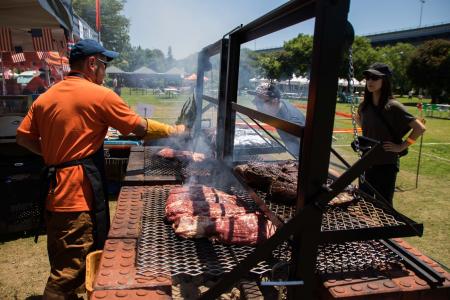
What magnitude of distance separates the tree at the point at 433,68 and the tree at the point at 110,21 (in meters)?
41.7

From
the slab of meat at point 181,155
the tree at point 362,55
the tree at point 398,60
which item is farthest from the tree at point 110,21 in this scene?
the slab of meat at point 181,155

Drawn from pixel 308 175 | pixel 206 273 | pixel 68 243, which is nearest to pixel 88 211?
pixel 68 243

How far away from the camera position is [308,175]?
167 centimetres

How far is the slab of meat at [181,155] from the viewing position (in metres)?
3.98

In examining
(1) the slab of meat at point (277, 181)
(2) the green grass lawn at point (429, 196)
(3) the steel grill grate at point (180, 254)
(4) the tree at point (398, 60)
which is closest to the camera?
(3) the steel grill grate at point (180, 254)

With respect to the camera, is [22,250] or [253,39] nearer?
[253,39]

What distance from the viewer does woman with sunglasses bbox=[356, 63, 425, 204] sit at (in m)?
3.59

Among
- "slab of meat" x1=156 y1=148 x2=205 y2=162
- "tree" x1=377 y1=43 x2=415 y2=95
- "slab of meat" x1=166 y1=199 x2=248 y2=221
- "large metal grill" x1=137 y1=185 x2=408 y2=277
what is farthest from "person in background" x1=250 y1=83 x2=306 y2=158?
"tree" x1=377 y1=43 x2=415 y2=95

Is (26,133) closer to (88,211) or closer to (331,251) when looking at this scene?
(88,211)

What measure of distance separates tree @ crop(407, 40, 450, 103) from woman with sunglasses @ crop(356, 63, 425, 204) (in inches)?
1362

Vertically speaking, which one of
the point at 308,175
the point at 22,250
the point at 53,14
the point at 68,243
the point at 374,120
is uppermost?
the point at 53,14

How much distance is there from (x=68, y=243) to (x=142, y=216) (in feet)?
1.98

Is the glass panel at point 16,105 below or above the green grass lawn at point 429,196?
above

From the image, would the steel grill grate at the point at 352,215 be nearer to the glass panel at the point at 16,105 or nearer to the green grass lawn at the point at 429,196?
the green grass lawn at the point at 429,196
